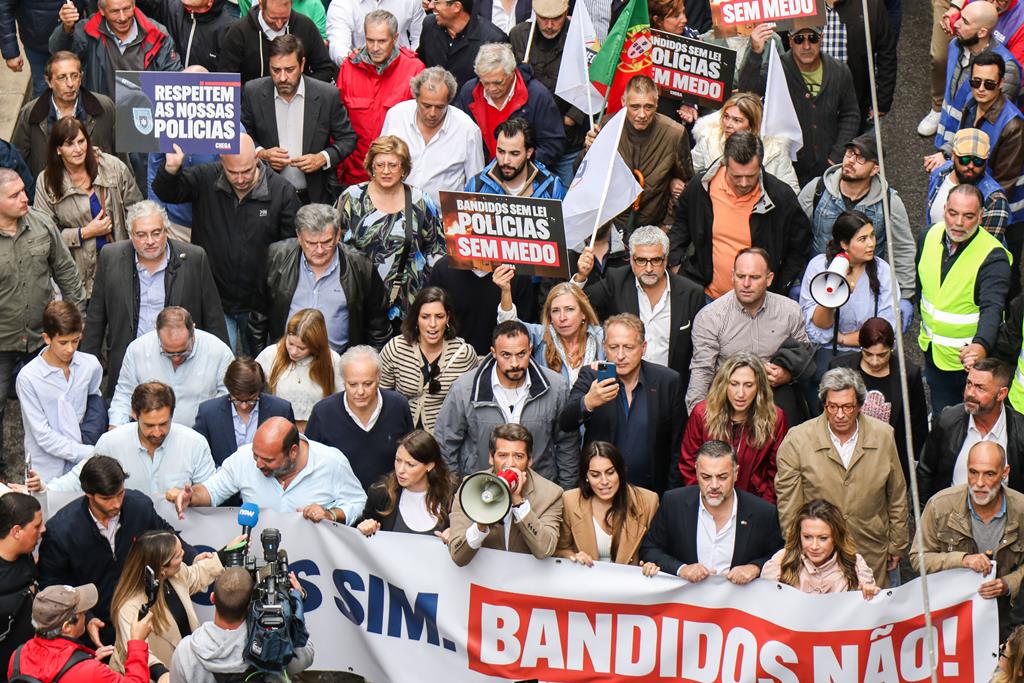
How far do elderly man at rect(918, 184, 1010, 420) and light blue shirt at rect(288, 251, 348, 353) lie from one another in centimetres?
375

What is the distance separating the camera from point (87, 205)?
39.8 ft

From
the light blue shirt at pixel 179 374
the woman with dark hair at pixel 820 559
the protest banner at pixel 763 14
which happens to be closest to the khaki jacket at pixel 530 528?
the woman with dark hair at pixel 820 559

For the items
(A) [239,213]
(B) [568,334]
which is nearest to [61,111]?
(A) [239,213]

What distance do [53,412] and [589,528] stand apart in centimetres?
325

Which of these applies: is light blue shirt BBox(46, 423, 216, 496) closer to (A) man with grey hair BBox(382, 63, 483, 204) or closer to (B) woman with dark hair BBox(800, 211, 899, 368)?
Answer: (A) man with grey hair BBox(382, 63, 483, 204)

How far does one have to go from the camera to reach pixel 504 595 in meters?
9.98

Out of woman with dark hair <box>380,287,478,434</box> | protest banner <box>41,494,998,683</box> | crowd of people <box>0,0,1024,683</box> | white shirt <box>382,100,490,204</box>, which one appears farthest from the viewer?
white shirt <box>382,100,490,204</box>

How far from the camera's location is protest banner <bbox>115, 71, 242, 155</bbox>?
38.6ft

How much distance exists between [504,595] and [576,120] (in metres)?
4.71

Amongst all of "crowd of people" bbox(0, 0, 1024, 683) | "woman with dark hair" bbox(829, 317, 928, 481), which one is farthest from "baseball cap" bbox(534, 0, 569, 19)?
"woman with dark hair" bbox(829, 317, 928, 481)

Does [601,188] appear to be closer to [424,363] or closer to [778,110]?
[778,110]

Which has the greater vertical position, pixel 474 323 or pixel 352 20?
pixel 352 20

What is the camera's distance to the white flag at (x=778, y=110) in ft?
41.8

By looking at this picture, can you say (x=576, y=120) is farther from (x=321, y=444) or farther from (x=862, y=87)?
(x=321, y=444)
